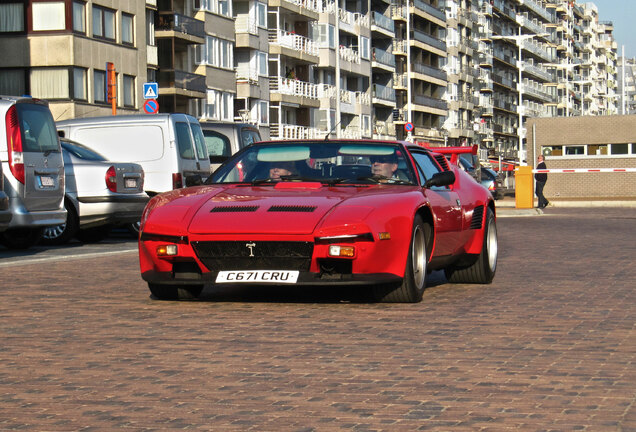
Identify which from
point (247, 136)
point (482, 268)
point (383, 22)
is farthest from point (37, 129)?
point (383, 22)

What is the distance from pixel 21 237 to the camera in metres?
19.8

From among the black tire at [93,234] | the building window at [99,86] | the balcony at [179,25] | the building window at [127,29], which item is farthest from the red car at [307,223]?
the balcony at [179,25]

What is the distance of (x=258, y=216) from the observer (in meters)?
10.3

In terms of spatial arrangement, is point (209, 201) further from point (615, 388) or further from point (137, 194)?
point (137, 194)

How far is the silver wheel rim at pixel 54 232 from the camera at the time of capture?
20.9 meters

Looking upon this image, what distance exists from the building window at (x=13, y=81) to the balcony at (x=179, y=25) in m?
11.6

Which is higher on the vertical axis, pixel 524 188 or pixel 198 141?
pixel 198 141

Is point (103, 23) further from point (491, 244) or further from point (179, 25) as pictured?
point (491, 244)

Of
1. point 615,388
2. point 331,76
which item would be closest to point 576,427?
point 615,388

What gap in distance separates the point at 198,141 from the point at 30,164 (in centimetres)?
463

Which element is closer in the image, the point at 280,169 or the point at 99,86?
the point at 280,169

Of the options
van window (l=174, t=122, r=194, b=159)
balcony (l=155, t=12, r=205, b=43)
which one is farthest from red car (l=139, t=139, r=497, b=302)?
balcony (l=155, t=12, r=205, b=43)

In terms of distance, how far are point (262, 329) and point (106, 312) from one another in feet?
5.42

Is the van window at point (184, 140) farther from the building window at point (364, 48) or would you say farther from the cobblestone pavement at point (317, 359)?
the building window at point (364, 48)
